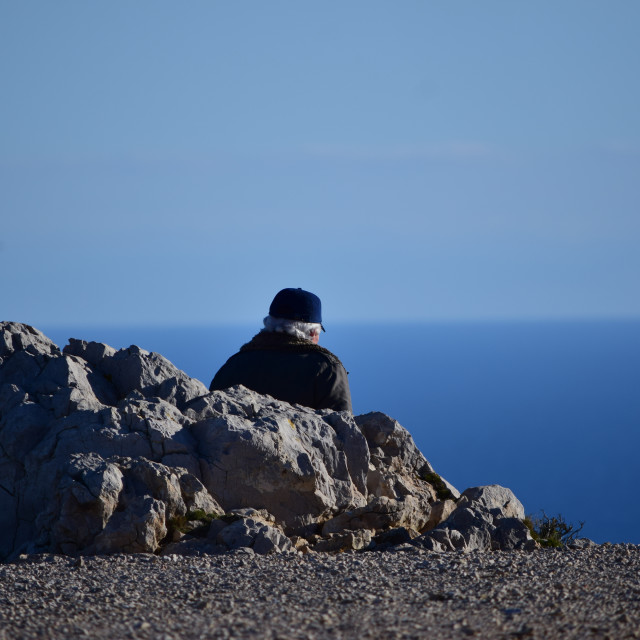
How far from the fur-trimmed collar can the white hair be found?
0.20 ft

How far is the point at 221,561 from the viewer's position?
8859 millimetres

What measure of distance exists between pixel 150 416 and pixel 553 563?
4.56 meters

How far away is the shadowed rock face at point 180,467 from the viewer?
9.54 m

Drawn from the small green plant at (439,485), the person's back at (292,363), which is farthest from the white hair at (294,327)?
the small green plant at (439,485)

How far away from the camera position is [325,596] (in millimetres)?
7551

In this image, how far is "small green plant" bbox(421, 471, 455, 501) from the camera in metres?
12.3

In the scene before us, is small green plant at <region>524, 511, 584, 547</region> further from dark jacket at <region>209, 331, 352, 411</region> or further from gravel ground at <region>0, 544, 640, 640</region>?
dark jacket at <region>209, 331, 352, 411</region>

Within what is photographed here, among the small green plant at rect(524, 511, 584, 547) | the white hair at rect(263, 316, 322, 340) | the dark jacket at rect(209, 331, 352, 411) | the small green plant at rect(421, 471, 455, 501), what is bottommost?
the small green plant at rect(524, 511, 584, 547)

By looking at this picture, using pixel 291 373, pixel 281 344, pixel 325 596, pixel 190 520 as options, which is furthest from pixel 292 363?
pixel 325 596

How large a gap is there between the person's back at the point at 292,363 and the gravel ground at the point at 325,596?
141 inches

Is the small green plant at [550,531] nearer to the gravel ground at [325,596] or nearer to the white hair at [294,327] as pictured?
the gravel ground at [325,596]

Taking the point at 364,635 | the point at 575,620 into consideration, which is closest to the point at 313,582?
the point at 364,635

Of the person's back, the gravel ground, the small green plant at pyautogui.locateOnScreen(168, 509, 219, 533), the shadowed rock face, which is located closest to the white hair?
the person's back

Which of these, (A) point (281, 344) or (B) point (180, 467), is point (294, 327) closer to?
(A) point (281, 344)
